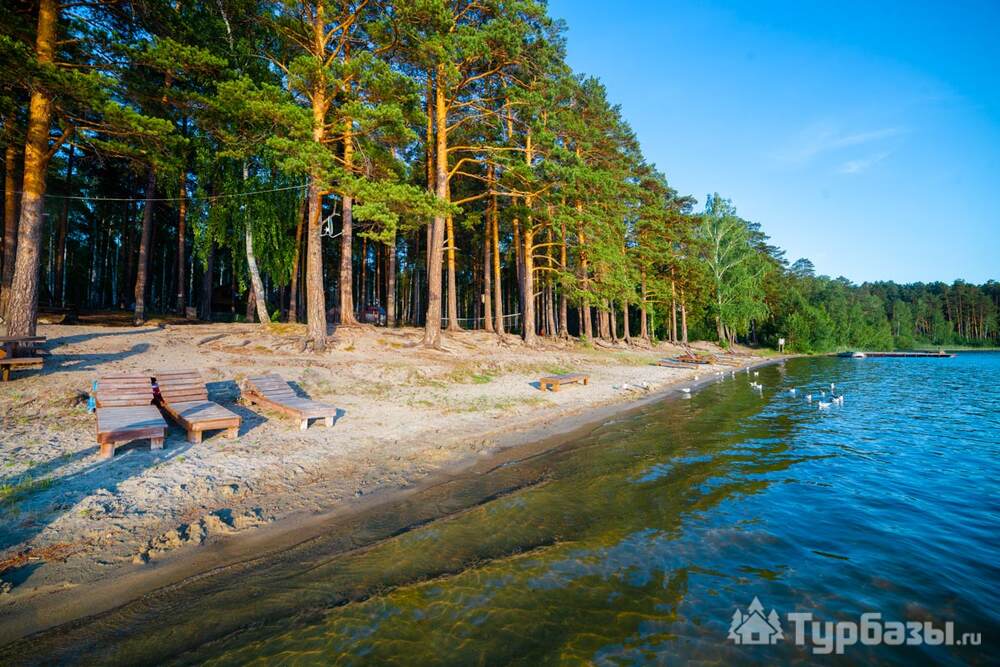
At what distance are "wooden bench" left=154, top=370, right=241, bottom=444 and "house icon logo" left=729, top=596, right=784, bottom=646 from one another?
342 inches

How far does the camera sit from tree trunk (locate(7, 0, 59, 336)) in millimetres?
10922

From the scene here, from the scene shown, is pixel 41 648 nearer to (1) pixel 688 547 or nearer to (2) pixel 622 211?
(1) pixel 688 547

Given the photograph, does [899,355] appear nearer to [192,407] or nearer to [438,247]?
[438,247]

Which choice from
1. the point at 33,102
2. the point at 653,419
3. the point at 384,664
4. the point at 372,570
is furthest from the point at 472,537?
the point at 33,102

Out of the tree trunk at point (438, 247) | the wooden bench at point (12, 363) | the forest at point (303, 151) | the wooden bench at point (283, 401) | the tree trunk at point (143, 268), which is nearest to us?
the wooden bench at point (283, 401)

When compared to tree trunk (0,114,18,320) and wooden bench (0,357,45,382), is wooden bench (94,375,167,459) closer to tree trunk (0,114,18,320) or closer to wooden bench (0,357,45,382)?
wooden bench (0,357,45,382)

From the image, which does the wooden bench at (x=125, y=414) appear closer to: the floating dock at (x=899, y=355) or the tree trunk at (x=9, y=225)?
the tree trunk at (x=9, y=225)

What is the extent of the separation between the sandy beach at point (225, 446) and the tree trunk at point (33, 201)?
59.6 inches

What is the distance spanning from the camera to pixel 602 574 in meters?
4.65

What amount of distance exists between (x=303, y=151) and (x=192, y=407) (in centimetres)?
890

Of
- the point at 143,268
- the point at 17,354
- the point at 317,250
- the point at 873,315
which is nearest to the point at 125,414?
the point at 17,354

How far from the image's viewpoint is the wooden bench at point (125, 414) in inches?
270

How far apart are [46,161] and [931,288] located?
17559cm

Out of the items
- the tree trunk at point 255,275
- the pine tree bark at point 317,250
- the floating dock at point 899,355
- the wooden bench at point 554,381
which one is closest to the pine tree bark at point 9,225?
the tree trunk at point 255,275
